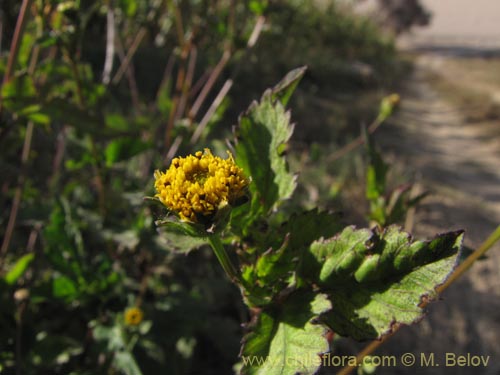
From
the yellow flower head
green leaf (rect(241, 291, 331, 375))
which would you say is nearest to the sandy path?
green leaf (rect(241, 291, 331, 375))

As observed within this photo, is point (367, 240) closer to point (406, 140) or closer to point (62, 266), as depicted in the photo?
point (62, 266)

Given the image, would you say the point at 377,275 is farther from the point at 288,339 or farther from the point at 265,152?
the point at 265,152

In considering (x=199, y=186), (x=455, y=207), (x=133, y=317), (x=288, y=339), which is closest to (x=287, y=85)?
(x=199, y=186)

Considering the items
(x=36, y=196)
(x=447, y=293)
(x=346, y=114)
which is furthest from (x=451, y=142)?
(x=36, y=196)

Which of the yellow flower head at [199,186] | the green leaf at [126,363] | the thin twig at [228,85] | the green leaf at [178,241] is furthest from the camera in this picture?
the thin twig at [228,85]

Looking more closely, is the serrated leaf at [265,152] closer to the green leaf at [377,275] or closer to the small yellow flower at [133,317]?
the green leaf at [377,275]

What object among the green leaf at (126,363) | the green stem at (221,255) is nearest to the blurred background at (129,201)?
the green leaf at (126,363)

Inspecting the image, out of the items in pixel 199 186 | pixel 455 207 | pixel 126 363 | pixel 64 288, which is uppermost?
pixel 199 186
